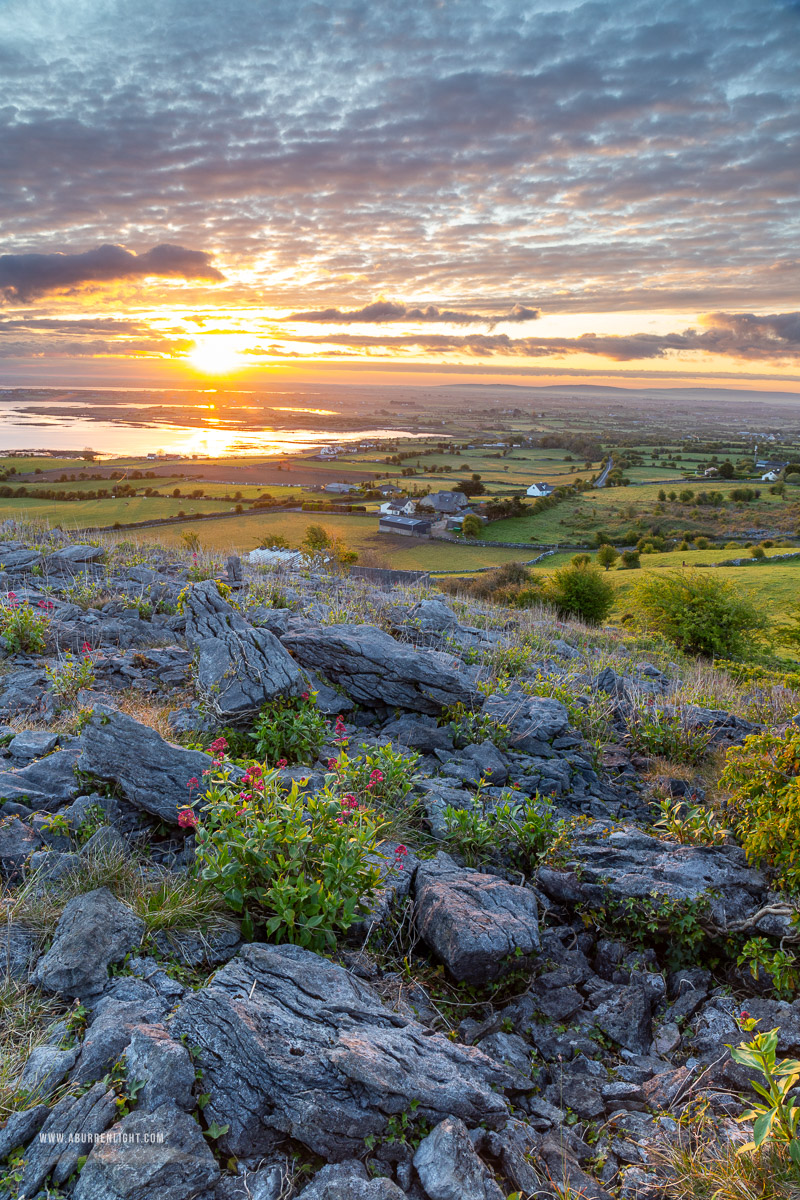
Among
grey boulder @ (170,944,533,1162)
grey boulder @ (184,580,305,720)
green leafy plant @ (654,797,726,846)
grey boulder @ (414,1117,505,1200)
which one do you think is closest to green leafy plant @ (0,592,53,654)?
grey boulder @ (184,580,305,720)

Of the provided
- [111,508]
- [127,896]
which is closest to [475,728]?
[127,896]

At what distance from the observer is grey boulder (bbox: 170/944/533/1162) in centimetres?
309

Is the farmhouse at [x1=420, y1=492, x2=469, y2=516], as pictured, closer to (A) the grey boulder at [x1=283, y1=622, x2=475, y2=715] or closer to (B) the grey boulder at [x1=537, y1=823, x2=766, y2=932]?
(A) the grey boulder at [x1=283, y1=622, x2=475, y2=715]

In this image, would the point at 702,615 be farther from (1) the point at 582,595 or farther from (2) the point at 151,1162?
(2) the point at 151,1162

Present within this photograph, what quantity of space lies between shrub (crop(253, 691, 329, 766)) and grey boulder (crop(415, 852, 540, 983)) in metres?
2.19

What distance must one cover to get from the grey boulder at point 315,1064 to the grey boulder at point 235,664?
145 inches

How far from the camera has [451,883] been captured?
5.03m

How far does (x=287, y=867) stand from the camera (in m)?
4.09

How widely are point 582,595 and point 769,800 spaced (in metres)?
31.8

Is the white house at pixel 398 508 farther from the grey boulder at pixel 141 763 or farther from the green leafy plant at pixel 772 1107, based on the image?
the green leafy plant at pixel 772 1107

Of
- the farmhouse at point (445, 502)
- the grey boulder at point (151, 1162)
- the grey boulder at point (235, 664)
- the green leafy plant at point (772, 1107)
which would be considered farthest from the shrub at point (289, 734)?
the farmhouse at point (445, 502)

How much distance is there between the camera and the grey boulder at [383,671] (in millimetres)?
8539

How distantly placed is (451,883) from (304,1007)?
5.79 ft

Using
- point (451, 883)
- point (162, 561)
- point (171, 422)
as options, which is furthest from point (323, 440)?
point (451, 883)
